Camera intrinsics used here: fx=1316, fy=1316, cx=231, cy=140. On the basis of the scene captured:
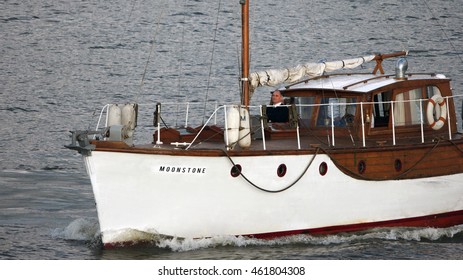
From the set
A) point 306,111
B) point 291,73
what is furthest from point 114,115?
point 306,111

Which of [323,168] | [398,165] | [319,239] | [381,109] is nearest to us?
[323,168]

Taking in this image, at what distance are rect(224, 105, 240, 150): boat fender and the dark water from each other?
221cm

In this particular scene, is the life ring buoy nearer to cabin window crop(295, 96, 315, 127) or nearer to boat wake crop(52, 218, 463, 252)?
boat wake crop(52, 218, 463, 252)

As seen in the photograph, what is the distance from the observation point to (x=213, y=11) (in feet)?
210

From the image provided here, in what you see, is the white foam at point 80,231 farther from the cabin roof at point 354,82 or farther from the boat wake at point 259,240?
the cabin roof at point 354,82

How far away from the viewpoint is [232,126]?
27.7m

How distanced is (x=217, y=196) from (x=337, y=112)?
4438mm

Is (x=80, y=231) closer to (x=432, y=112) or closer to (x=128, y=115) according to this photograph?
(x=128, y=115)

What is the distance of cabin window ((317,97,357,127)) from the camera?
30516 millimetres

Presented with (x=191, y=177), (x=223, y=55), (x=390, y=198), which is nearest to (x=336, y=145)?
(x=390, y=198)

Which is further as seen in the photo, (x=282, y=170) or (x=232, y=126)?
(x=282, y=170)

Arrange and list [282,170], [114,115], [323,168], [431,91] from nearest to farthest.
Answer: [282,170] < [114,115] < [323,168] < [431,91]

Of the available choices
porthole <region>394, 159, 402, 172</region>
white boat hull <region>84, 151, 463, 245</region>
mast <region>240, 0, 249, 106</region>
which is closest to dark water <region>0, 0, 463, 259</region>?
white boat hull <region>84, 151, 463, 245</region>
